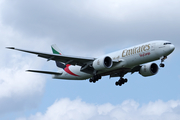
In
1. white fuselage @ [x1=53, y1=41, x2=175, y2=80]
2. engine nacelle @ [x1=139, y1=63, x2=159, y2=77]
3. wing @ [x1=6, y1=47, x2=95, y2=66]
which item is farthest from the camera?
engine nacelle @ [x1=139, y1=63, x2=159, y2=77]

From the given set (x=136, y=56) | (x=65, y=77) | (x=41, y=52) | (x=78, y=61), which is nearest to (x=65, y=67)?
(x=65, y=77)

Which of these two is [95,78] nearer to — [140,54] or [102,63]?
[102,63]

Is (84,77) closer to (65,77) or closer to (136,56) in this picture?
(65,77)

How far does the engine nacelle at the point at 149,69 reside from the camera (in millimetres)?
45344

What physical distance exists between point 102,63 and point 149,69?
27.0 feet

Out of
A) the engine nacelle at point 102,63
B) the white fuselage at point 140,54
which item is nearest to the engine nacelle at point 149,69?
the white fuselage at point 140,54

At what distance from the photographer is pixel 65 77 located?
47.4 m

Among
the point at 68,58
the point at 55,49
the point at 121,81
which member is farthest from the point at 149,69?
the point at 55,49

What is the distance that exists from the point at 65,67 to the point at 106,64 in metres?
8.88

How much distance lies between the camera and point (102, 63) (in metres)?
40.1

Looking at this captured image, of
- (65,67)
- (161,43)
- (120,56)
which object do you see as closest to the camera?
(161,43)

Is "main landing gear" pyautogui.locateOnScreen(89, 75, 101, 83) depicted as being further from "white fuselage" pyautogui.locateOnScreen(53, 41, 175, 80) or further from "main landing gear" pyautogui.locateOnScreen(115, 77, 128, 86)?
"main landing gear" pyautogui.locateOnScreen(115, 77, 128, 86)

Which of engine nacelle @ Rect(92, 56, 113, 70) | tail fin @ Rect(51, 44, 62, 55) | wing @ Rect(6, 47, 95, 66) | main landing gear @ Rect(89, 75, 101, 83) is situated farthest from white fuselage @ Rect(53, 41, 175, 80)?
tail fin @ Rect(51, 44, 62, 55)

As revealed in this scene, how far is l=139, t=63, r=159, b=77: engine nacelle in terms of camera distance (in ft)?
149
